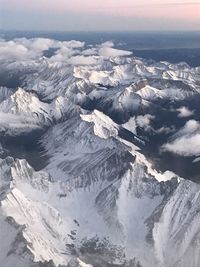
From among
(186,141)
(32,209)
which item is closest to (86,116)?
(186,141)

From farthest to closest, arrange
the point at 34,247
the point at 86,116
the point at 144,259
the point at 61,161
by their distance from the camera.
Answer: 1. the point at 86,116
2. the point at 61,161
3. the point at 144,259
4. the point at 34,247

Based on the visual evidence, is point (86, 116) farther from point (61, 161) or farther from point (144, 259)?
point (144, 259)

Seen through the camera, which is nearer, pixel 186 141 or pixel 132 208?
pixel 132 208

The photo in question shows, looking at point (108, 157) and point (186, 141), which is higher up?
point (108, 157)

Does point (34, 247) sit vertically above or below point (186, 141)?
above

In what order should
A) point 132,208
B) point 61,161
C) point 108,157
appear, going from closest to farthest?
point 132,208, point 108,157, point 61,161

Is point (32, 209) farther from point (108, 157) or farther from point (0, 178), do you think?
point (108, 157)

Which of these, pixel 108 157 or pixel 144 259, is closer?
pixel 144 259

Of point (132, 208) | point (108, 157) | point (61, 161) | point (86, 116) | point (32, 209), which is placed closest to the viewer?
point (32, 209)

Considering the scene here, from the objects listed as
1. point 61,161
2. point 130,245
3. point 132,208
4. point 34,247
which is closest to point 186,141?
point 61,161
